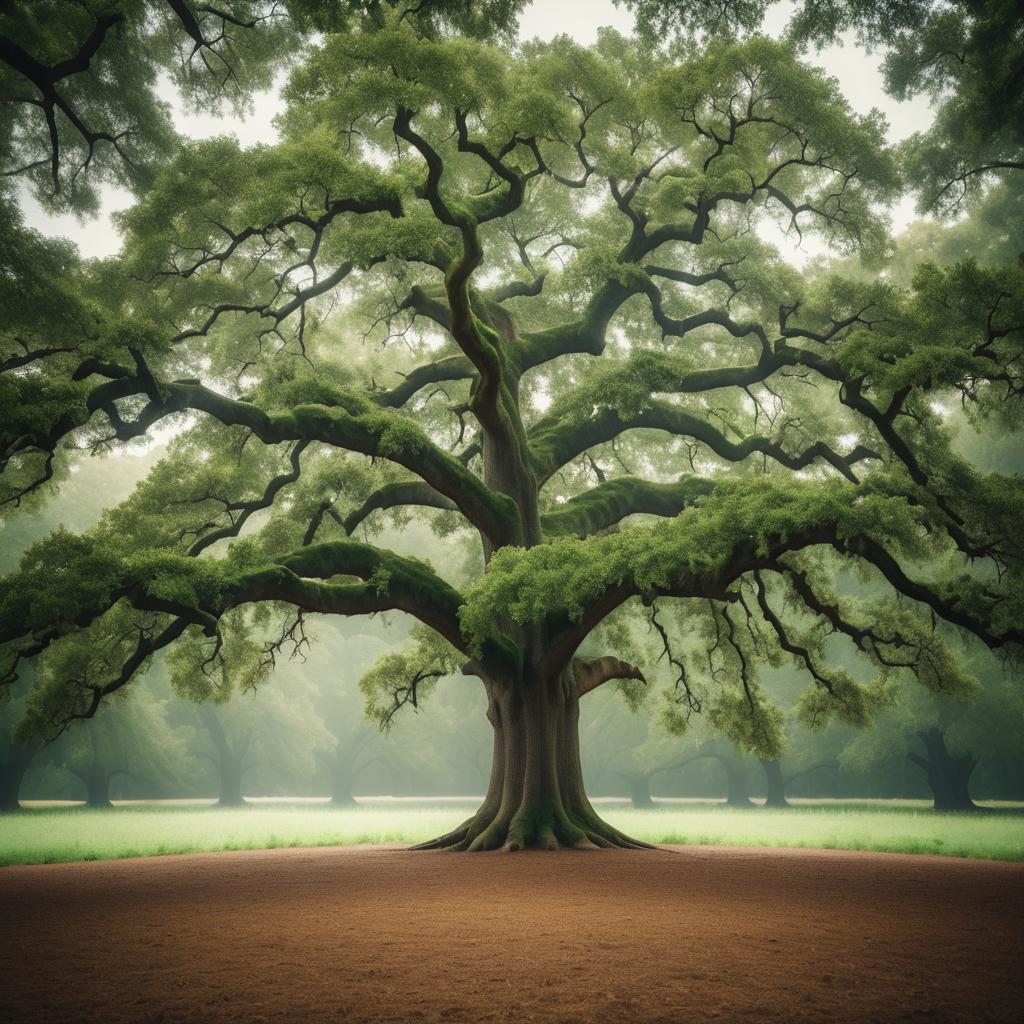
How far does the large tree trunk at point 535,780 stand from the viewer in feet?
40.9

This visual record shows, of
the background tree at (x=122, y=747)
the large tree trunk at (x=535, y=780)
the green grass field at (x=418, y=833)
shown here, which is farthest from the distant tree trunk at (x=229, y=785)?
the large tree trunk at (x=535, y=780)

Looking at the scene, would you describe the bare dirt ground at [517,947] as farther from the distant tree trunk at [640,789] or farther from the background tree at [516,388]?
the distant tree trunk at [640,789]

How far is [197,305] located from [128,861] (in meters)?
8.78

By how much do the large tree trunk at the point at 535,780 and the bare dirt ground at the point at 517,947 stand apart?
120 inches

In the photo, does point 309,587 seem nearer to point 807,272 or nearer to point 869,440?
point 869,440

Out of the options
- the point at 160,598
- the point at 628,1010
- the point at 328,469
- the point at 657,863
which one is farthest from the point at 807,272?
the point at 628,1010

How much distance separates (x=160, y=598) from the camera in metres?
9.02

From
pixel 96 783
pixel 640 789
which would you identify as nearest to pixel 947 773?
pixel 640 789

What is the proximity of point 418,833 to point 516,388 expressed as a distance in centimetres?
1068

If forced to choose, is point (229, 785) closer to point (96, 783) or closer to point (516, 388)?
point (96, 783)

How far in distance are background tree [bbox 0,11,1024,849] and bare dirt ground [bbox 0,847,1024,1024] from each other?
310 cm

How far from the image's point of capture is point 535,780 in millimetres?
12914

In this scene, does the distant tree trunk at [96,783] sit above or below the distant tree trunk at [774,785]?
above

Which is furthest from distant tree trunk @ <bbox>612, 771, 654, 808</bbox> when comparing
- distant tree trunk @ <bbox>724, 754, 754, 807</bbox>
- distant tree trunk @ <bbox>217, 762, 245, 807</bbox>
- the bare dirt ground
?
the bare dirt ground
